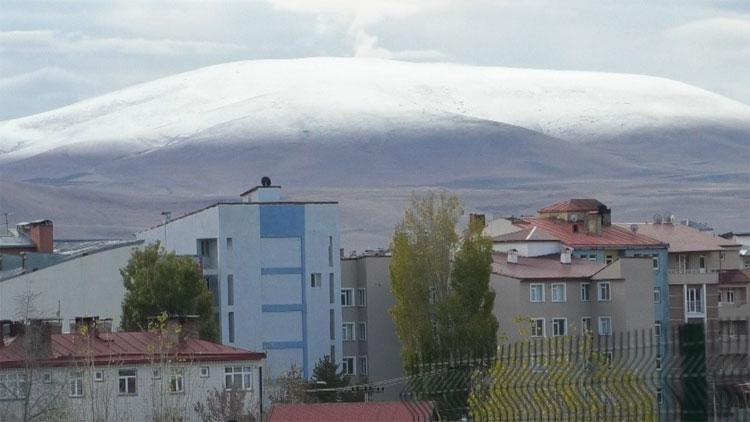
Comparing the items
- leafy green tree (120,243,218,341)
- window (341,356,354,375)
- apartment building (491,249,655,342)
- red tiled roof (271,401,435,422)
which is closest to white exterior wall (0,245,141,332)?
leafy green tree (120,243,218,341)

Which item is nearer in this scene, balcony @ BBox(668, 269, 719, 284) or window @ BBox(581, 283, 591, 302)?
window @ BBox(581, 283, 591, 302)

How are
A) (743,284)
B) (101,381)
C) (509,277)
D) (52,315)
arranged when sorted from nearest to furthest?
(101,381) < (52,315) < (509,277) < (743,284)

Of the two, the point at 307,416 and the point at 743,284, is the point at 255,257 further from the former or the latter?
the point at 307,416

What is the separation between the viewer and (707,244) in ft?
244

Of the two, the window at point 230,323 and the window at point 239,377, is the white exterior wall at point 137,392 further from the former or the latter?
the window at point 230,323

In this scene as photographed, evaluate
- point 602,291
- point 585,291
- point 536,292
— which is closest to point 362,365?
point 536,292

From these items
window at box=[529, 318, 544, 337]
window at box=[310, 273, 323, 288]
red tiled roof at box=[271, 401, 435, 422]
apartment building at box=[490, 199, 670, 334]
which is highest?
apartment building at box=[490, 199, 670, 334]

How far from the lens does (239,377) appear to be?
132 ft

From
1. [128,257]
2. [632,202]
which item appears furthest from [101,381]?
[632,202]

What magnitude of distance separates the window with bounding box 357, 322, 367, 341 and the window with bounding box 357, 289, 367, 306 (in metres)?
0.65

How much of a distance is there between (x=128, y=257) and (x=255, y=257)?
5.55 m

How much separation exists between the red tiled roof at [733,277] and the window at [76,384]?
39.0m

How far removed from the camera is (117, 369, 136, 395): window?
37.9 m

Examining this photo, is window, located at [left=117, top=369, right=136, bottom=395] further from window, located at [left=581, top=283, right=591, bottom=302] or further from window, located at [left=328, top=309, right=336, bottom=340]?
window, located at [left=581, top=283, right=591, bottom=302]
